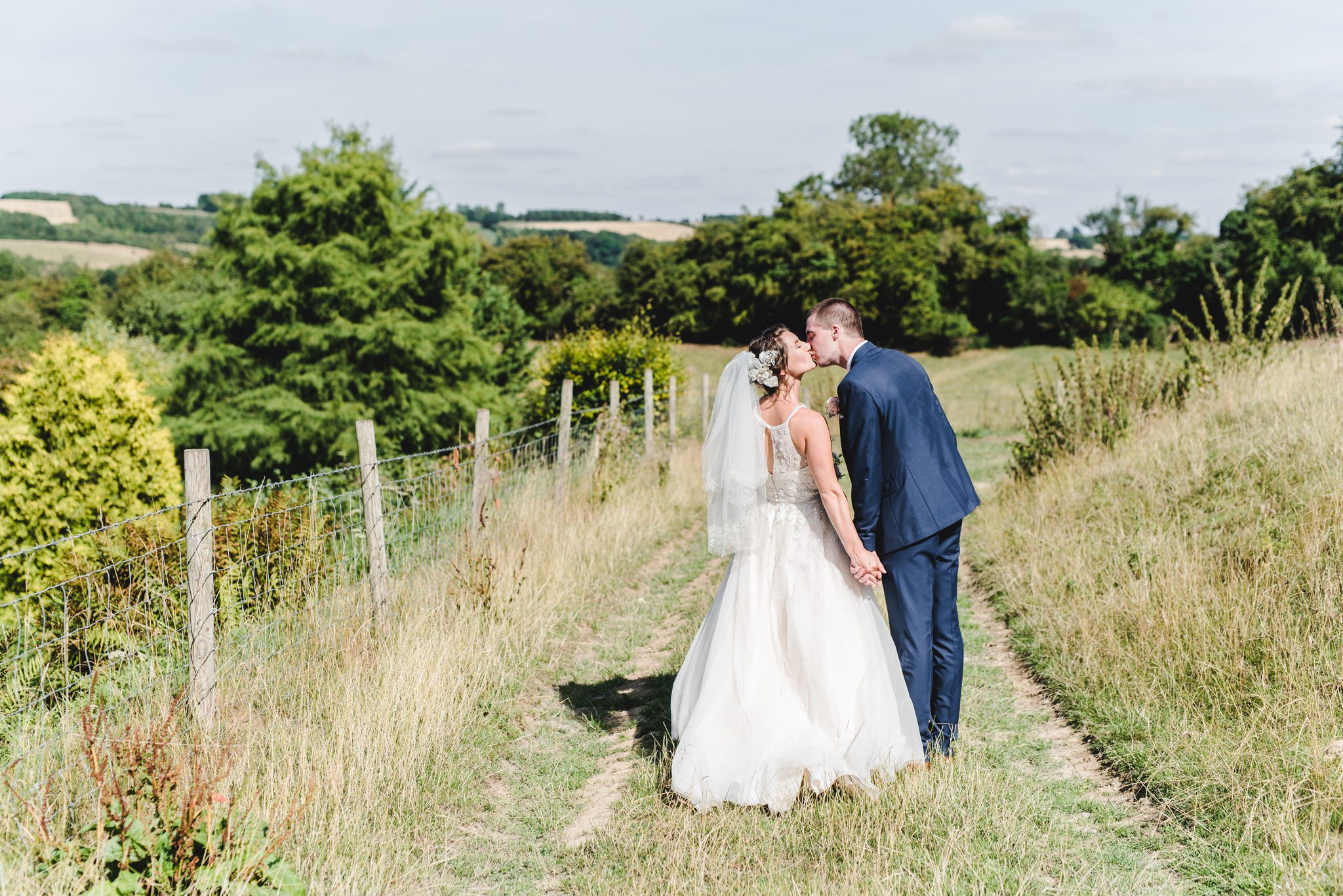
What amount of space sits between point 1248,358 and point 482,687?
29.0 feet

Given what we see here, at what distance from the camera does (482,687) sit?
528 centimetres

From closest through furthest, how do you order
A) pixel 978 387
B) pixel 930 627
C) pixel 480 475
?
pixel 930 627 < pixel 480 475 < pixel 978 387

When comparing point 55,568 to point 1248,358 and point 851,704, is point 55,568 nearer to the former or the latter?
point 851,704

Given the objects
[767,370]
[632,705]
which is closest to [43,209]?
[632,705]

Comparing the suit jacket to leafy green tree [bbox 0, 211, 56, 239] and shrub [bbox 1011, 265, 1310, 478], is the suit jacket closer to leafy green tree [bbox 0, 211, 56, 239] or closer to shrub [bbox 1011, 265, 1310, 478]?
shrub [bbox 1011, 265, 1310, 478]

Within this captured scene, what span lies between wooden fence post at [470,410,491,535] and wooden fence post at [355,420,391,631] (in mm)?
1231

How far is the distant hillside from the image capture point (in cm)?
11300

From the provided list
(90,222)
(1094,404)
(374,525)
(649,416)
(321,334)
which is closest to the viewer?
(374,525)

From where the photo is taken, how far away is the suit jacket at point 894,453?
432 centimetres

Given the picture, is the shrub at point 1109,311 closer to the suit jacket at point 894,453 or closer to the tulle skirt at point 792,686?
the suit jacket at point 894,453

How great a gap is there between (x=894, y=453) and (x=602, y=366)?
12.7 m

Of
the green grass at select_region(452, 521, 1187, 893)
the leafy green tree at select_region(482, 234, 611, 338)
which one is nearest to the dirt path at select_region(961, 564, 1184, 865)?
the green grass at select_region(452, 521, 1187, 893)

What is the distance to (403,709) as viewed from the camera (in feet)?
15.2

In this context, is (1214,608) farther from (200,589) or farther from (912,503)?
(200,589)
